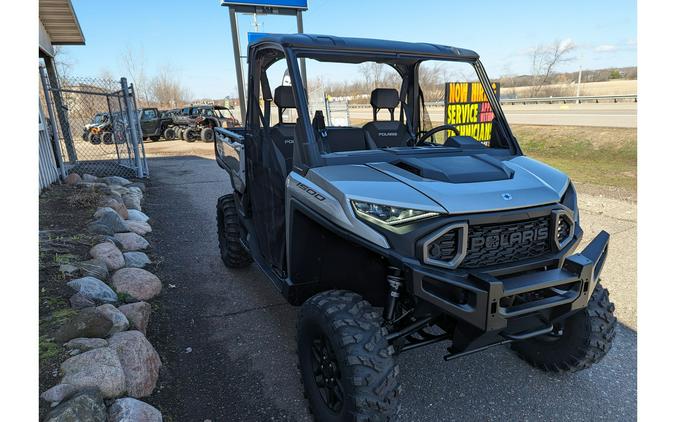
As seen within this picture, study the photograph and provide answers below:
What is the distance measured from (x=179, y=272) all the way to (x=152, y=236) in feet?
5.16

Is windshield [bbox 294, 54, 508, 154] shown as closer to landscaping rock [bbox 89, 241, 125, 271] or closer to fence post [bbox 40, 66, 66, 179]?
landscaping rock [bbox 89, 241, 125, 271]

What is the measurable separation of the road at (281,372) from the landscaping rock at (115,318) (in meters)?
0.33

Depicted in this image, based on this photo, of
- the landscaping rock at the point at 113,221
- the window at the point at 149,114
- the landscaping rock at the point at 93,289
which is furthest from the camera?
the window at the point at 149,114

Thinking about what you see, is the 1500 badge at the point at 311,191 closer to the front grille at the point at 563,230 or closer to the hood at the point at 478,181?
the hood at the point at 478,181

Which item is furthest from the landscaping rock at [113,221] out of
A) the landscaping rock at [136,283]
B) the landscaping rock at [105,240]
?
the landscaping rock at [136,283]

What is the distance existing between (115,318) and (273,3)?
13047 mm

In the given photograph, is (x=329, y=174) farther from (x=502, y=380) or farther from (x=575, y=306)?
(x=502, y=380)

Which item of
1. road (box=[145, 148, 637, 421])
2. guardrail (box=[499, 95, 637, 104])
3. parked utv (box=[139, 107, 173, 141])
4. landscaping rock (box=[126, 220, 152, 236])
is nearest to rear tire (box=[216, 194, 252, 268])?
road (box=[145, 148, 637, 421])

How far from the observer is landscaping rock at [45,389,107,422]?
214 centimetres

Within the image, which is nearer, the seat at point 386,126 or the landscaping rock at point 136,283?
the seat at point 386,126

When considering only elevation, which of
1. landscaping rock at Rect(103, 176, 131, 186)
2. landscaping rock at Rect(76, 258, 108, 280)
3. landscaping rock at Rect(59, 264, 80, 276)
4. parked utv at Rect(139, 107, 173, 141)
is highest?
parked utv at Rect(139, 107, 173, 141)

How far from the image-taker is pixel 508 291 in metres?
1.95

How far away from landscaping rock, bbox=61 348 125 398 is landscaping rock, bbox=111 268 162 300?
140 cm

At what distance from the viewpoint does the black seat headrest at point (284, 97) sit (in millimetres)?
2895
